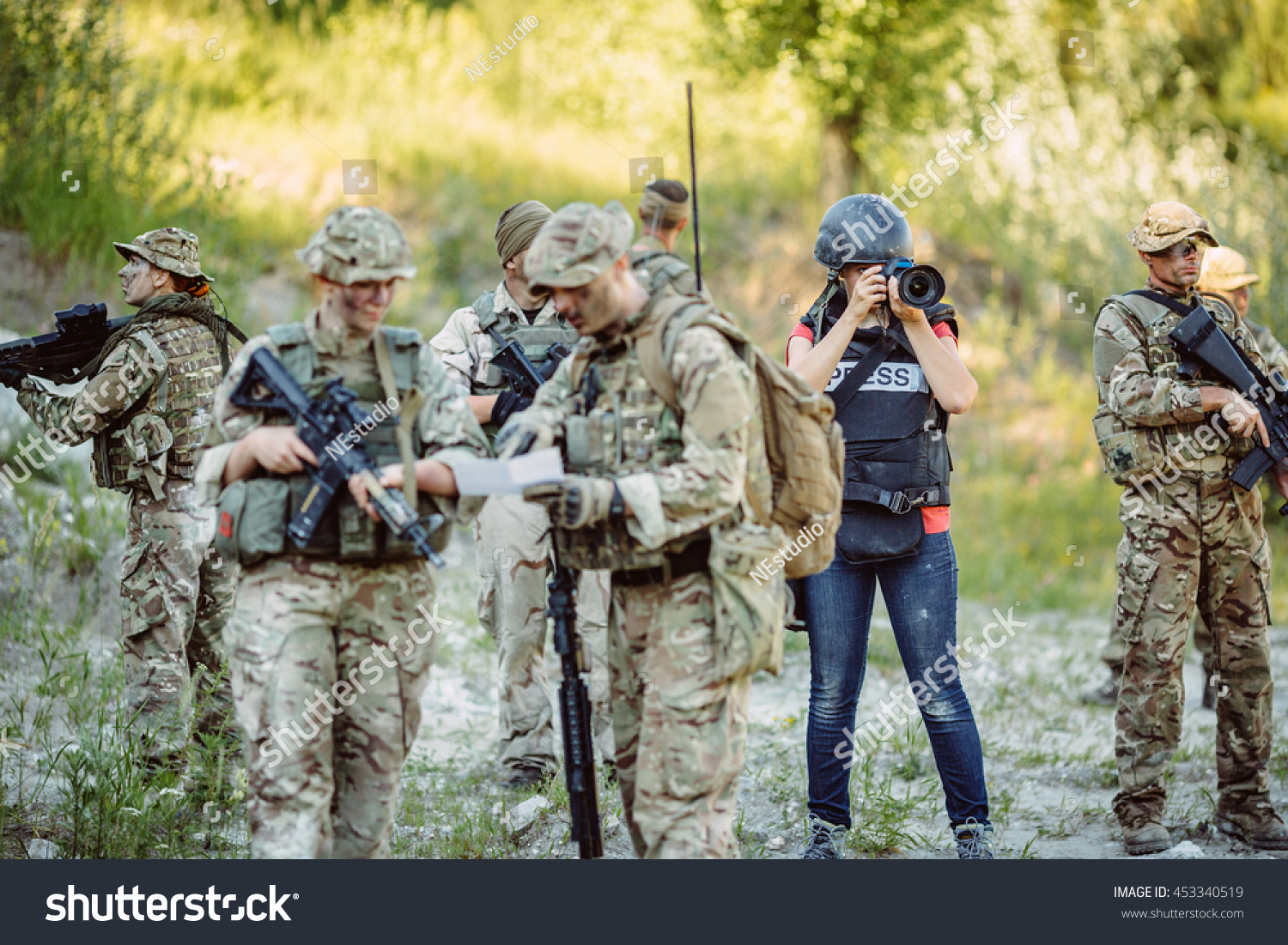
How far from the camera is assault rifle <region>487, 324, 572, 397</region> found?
4695mm

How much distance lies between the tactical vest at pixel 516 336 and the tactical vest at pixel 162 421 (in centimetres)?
108

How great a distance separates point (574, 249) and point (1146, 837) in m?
3.17

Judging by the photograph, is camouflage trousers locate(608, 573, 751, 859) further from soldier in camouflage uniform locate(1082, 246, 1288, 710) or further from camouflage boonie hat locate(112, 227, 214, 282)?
soldier in camouflage uniform locate(1082, 246, 1288, 710)

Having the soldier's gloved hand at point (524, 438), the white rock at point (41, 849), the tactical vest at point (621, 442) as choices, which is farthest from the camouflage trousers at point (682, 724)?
the white rock at point (41, 849)

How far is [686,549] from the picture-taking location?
126 inches

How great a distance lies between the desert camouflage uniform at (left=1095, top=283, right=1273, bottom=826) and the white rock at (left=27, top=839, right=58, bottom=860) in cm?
391

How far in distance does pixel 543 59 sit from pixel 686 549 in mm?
12720

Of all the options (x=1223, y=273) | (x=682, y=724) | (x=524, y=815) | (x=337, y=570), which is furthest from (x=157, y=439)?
(x=1223, y=273)

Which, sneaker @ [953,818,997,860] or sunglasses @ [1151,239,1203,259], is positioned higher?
sunglasses @ [1151,239,1203,259]

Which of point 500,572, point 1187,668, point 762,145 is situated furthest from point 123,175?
point 1187,668

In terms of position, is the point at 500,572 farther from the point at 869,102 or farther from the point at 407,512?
the point at 869,102

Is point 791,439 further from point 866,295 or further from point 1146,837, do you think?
point 1146,837
